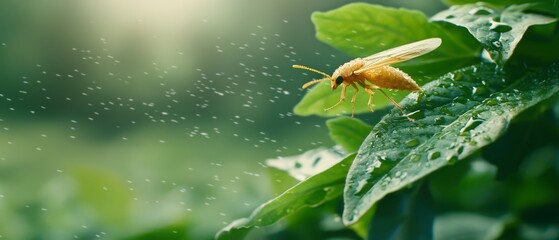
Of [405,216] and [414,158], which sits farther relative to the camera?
[405,216]

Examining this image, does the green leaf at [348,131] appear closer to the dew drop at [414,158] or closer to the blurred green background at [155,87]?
the dew drop at [414,158]

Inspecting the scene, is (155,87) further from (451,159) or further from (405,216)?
(451,159)

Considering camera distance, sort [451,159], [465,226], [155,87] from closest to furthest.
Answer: [451,159]
[465,226]
[155,87]

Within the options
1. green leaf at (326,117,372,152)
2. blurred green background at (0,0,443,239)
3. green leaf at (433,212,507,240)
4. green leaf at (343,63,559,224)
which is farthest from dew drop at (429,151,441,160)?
blurred green background at (0,0,443,239)

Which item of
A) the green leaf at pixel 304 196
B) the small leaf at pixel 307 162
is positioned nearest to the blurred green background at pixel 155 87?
the small leaf at pixel 307 162

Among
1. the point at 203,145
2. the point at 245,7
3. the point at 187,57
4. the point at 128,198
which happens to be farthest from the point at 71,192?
the point at 245,7

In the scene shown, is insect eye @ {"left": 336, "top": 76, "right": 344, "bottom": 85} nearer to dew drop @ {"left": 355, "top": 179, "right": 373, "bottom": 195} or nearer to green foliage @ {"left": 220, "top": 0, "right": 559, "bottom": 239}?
green foliage @ {"left": 220, "top": 0, "right": 559, "bottom": 239}

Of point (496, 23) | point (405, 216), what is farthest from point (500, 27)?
point (405, 216)
